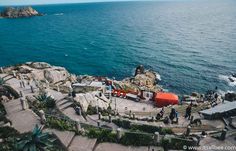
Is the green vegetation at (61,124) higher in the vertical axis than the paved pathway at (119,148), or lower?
higher

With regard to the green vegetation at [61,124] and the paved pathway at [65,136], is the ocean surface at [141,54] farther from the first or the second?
the paved pathway at [65,136]

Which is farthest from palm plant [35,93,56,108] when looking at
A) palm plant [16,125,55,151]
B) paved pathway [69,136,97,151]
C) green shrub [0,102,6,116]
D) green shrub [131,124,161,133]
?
green shrub [131,124,161,133]

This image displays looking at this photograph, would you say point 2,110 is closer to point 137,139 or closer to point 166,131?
point 137,139

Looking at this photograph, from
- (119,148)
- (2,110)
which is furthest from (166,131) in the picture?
(2,110)

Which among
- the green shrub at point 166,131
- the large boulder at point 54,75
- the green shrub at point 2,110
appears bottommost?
the large boulder at point 54,75

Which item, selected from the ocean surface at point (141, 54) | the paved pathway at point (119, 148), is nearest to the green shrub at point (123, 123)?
the paved pathway at point (119, 148)

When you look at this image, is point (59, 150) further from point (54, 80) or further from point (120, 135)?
point (54, 80)

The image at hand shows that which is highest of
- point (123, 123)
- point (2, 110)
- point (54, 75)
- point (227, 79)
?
point (2, 110)
